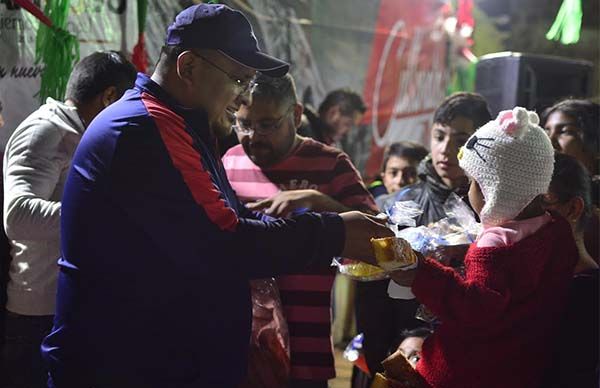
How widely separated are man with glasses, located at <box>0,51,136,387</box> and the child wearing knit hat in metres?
1.30

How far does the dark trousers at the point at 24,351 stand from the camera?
284 cm

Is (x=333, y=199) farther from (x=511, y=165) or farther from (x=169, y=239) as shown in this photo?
(x=169, y=239)

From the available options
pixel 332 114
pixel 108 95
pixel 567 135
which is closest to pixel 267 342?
pixel 108 95

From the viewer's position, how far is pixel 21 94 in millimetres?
3318

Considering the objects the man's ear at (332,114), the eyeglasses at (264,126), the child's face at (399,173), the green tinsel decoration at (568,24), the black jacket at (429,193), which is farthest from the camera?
the man's ear at (332,114)

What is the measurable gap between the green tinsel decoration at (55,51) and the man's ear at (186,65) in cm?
157

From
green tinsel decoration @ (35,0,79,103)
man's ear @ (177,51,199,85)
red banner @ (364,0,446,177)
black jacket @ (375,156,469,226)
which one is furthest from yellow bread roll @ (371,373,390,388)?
red banner @ (364,0,446,177)

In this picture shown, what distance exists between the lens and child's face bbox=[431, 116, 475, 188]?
328 cm

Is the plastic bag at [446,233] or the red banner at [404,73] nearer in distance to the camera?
A: the plastic bag at [446,233]

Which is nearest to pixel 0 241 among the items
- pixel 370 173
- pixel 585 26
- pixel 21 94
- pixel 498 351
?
pixel 21 94

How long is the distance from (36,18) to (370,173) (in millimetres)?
3818

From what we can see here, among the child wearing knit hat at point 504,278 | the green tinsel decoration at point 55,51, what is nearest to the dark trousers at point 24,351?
the green tinsel decoration at point 55,51

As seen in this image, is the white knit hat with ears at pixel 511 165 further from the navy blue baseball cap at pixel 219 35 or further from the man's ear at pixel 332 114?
the man's ear at pixel 332 114

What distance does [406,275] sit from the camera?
2.18 meters
